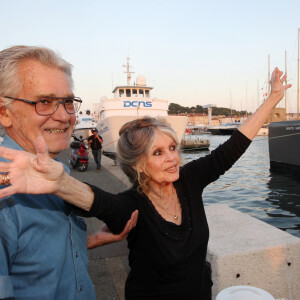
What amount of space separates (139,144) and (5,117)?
85cm

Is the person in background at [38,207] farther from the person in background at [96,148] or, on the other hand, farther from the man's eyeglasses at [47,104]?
the person in background at [96,148]

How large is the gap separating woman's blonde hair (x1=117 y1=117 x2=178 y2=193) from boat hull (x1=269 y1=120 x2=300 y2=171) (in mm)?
13438

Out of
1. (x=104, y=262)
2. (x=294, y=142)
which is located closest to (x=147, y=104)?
(x=294, y=142)

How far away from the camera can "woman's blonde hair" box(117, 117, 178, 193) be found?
193cm

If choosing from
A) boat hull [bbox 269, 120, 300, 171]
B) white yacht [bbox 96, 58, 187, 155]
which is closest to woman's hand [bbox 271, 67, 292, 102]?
boat hull [bbox 269, 120, 300, 171]

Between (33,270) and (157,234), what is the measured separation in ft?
2.49

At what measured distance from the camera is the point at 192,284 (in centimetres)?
175

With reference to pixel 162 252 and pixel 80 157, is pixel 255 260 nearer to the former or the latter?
pixel 162 252

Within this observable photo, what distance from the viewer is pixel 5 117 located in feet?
4.46

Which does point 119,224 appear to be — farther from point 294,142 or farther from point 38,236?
point 294,142

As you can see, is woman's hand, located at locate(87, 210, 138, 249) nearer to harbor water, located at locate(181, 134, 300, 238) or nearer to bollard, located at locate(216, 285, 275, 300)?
bollard, located at locate(216, 285, 275, 300)

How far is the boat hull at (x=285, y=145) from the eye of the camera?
48.2 ft

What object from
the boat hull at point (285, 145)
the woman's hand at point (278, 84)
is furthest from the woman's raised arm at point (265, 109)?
the boat hull at point (285, 145)

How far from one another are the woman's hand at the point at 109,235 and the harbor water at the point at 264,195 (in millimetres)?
4621
